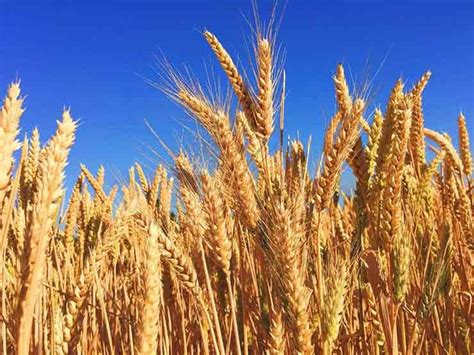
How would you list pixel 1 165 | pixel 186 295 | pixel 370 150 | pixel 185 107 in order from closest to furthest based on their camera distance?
1. pixel 1 165
2. pixel 370 150
3. pixel 185 107
4. pixel 186 295

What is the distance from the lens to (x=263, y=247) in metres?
1.39

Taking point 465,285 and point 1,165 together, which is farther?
point 465,285

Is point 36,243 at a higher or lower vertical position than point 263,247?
lower

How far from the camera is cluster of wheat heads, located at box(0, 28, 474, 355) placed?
938 mm

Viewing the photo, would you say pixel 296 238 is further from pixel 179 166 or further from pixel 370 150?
pixel 179 166

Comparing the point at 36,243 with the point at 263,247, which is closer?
the point at 36,243

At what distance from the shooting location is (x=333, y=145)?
1.49 meters

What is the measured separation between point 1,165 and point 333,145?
992mm

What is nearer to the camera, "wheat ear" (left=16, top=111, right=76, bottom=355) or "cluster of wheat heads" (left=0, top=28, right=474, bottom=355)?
"wheat ear" (left=16, top=111, right=76, bottom=355)

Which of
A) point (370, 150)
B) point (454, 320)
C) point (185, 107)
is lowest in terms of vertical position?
point (454, 320)

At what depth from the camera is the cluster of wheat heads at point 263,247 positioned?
0.94m

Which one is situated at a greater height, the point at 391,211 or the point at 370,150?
the point at 370,150

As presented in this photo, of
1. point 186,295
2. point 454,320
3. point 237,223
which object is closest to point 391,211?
point 237,223

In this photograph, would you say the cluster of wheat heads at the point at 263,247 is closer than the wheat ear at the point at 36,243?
No
